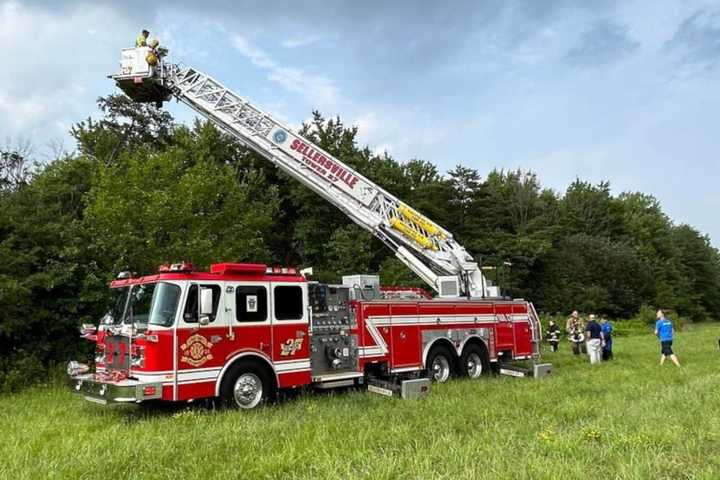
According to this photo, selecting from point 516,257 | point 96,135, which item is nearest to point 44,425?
Result: point 96,135

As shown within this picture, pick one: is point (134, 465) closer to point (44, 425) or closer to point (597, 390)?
point (44, 425)

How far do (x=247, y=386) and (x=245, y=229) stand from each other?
361 inches

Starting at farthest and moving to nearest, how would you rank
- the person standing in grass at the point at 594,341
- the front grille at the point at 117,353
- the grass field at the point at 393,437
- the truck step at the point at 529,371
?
1. the person standing in grass at the point at 594,341
2. the truck step at the point at 529,371
3. the front grille at the point at 117,353
4. the grass field at the point at 393,437

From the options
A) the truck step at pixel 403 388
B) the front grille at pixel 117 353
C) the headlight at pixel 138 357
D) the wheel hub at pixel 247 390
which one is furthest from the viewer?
the truck step at pixel 403 388

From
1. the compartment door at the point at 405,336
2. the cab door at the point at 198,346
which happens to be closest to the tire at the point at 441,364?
the compartment door at the point at 405,336

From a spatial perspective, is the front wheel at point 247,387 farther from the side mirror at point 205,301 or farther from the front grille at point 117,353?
the front grille at point 117,353

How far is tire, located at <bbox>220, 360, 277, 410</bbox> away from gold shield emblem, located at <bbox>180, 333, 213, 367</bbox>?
508 millimetres

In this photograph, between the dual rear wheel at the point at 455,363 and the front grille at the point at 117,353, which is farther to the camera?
the dual rear wheel at the point at 455,363

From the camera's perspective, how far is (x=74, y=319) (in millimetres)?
13938

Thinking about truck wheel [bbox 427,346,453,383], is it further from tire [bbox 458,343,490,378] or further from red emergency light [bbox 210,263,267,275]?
red emergency light [bbox 210,263,267,275]

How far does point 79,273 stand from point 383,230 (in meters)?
7.42

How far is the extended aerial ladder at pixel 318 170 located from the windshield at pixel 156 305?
6.06 meters

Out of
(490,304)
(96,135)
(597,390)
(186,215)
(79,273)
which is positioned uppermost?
(96,135)

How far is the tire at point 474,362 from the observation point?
43.1 feet
